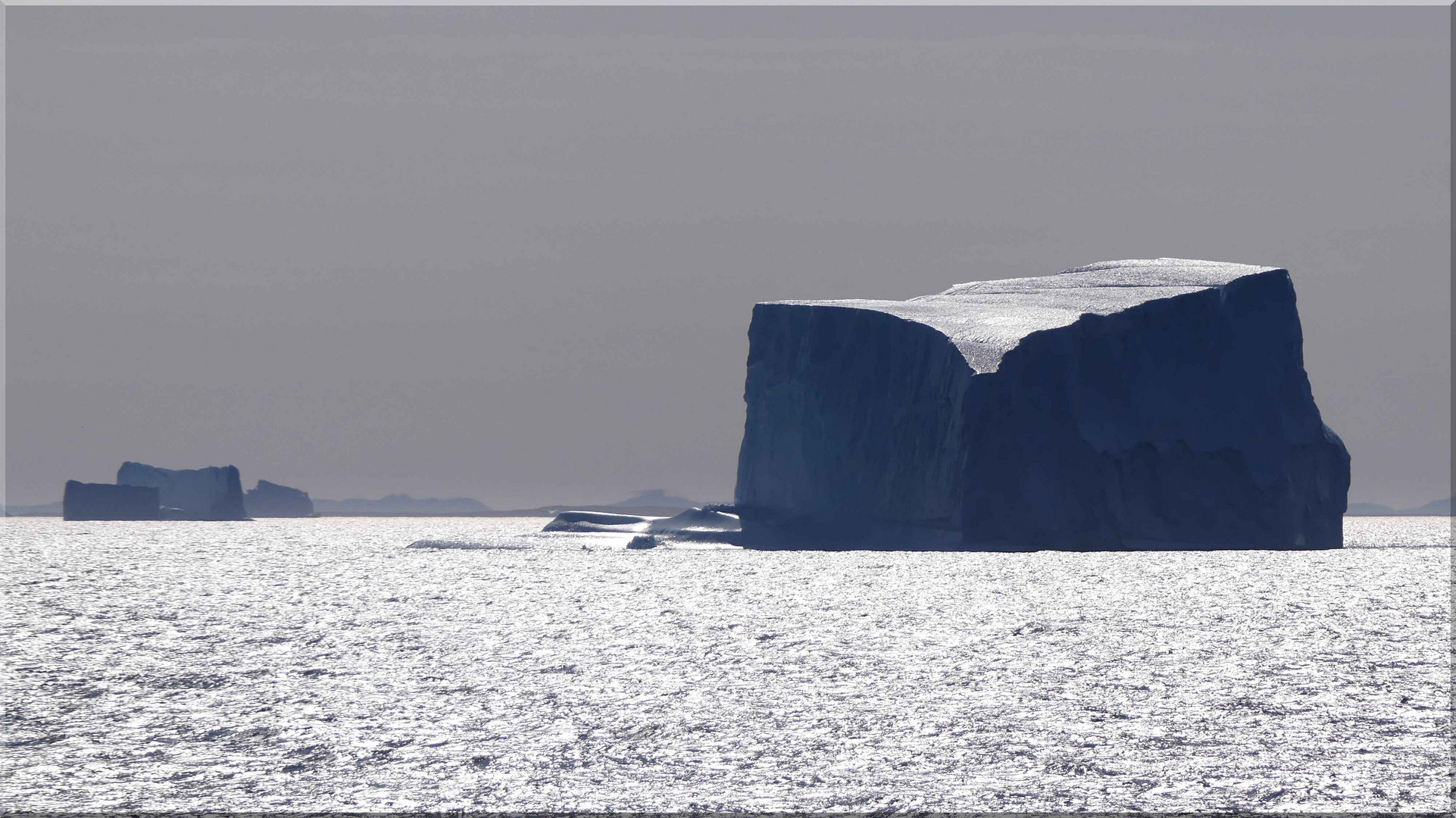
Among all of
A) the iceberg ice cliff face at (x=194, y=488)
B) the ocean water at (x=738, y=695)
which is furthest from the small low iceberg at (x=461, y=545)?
the iceberg ice cliff face at (x=194, y=488)

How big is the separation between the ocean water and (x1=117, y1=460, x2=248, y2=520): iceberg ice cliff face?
28.4 m

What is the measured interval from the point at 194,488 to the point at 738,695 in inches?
1619

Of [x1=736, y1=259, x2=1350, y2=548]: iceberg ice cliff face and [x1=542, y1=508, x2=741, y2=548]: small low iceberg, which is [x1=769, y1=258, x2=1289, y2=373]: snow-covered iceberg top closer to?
[x1=736, y1=259, x2=1350, y2=548]: iceberg ice cliff face

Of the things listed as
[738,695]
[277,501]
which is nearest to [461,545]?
[738,695]

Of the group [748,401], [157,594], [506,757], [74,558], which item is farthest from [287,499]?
[506,757]

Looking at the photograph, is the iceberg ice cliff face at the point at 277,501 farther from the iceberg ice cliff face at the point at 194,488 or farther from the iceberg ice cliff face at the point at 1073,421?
the iceberg ice cliff face at the point at 1073,421

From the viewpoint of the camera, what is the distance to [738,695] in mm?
9289

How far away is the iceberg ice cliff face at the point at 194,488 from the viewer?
149 feet

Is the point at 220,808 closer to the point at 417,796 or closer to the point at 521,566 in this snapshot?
the point at 417,796

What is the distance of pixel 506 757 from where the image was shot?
7441mm

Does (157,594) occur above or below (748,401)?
below

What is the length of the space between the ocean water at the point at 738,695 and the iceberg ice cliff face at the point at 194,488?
28.4 meters

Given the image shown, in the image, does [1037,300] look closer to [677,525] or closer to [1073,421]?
[1073,421]

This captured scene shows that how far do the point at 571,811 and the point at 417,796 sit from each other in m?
0.83
